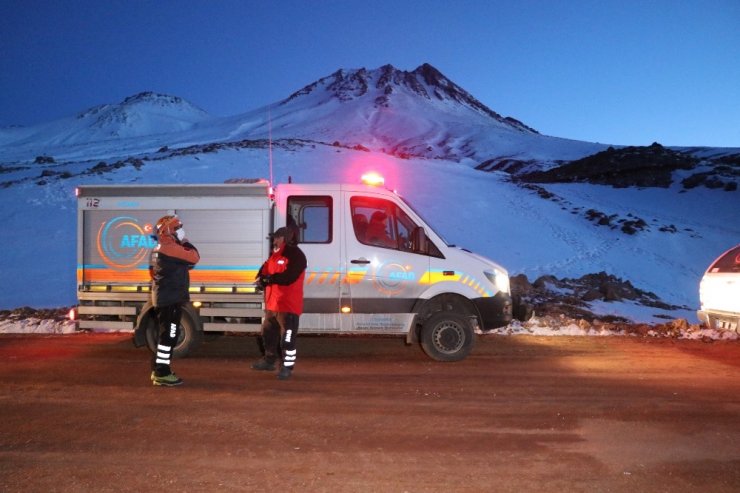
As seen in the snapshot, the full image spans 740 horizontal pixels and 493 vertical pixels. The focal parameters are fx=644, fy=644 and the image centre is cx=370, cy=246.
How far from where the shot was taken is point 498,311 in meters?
8.86

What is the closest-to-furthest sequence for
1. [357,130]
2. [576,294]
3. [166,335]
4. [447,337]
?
[166,335] → [447,337] → [576,294] → [357,130]

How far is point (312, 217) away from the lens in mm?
9016

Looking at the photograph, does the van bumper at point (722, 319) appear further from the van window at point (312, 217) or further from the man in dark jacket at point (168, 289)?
the man in dark jacket at point (168, 289)

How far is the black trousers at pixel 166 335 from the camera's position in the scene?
726cm

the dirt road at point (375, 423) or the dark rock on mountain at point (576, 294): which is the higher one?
the dark rock on mountain at point (576, 294)

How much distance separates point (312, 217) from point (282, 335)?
1.93 meters

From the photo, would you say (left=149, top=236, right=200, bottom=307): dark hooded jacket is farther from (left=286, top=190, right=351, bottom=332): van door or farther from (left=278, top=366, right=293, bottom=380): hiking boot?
(left=286, top=190, right=351, bottom=332): van door

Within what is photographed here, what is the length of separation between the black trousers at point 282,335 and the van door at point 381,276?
4.05 feet

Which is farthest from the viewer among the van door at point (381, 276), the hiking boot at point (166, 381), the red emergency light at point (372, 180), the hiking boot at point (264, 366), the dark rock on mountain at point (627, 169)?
the dark rock on mountain at point (627, 169)

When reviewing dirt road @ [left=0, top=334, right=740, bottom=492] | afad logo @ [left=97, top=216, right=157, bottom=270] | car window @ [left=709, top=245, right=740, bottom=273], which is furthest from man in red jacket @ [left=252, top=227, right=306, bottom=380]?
car window @ [left=709, top=245, right=740, bottom=273]

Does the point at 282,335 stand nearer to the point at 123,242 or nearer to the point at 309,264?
the point at 309,264

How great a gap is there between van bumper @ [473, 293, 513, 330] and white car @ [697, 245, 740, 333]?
2.99 m

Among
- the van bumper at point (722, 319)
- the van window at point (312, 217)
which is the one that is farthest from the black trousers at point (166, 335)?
the van bumper at point (722, 319)

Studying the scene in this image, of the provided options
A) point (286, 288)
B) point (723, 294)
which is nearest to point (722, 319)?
point (723, 294)
